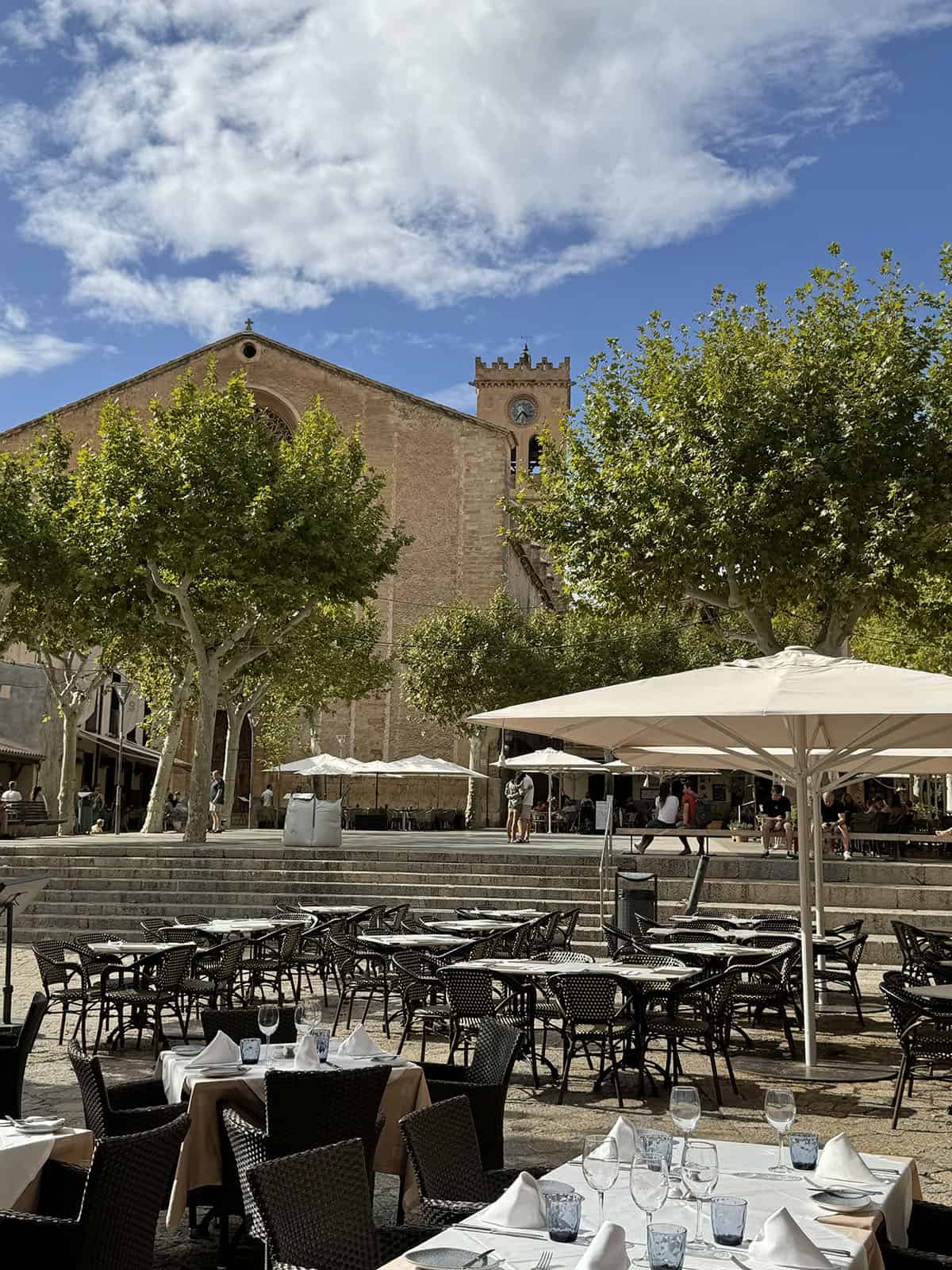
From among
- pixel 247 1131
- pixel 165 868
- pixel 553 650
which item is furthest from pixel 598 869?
pixel 553 650

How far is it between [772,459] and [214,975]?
Result: 10603mm

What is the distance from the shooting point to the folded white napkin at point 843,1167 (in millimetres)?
3518

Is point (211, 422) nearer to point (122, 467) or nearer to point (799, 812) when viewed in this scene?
point (122, 467)

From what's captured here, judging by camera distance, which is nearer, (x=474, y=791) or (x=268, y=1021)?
(x=268, y=1021)

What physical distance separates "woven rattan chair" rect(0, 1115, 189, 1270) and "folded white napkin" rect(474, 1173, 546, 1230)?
106cm

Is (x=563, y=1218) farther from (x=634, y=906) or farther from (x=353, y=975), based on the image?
(x=634, y=906)

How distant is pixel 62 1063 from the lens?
27.4ft

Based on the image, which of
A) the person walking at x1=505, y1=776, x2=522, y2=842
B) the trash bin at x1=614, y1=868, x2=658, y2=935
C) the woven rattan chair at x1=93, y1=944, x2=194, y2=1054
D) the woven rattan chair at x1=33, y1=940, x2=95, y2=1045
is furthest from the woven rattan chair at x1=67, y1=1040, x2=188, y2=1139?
the person walking at x1=505, y1=776, x2=522, y2=842

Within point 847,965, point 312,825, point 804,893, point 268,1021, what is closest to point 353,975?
point 804,893

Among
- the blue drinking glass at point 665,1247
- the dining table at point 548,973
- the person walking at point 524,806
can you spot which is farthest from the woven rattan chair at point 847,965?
the person walking at point 524,806

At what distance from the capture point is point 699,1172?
10.2 ft

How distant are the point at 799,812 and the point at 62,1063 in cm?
535

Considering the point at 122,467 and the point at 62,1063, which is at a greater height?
the point at 122,467

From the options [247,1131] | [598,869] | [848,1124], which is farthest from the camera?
[598,869]
